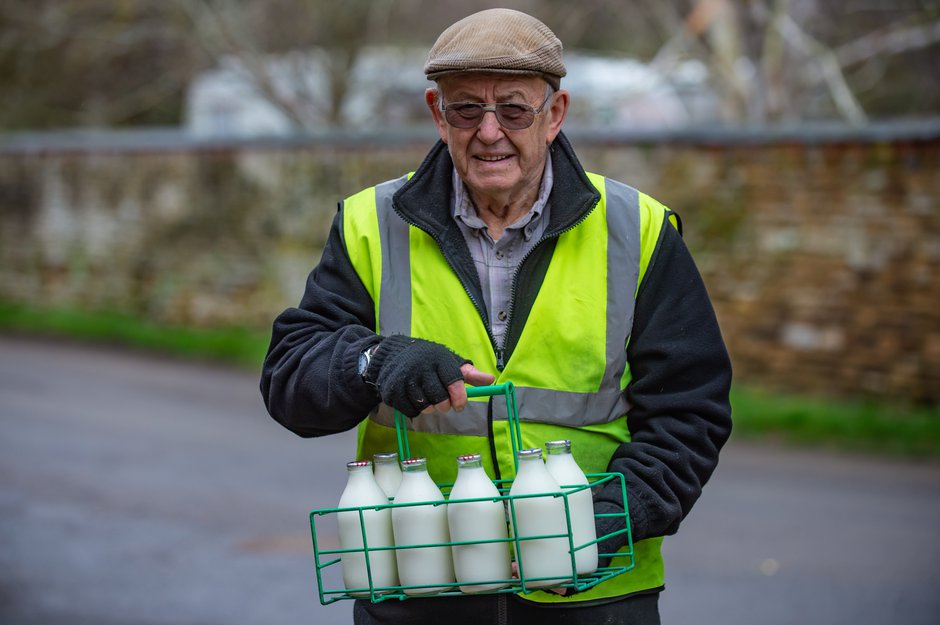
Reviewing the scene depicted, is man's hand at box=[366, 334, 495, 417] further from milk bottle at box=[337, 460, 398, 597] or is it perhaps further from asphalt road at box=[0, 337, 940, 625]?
asphalt road at box=[0, 337, 940, 625]

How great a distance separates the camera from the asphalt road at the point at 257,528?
6.51 metres

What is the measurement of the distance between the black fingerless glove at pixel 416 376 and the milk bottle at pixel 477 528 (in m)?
0.15

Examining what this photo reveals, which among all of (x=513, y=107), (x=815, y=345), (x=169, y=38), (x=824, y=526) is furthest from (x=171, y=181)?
(x=513, y=107)

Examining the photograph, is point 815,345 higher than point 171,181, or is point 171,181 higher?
point 171,181

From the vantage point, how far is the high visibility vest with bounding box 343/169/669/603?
118 inches

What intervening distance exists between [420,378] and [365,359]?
19 centimetres

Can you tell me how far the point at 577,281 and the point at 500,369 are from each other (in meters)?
0.27

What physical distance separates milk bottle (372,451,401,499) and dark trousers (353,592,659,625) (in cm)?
29

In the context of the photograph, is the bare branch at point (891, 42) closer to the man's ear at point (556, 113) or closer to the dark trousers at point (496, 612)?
the man's ear at point (556, 113)

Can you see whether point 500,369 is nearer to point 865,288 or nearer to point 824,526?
point 824,526

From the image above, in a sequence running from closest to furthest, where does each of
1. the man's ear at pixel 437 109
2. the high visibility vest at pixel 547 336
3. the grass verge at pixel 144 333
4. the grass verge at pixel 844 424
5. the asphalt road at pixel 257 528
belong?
the high visibility vest at pixel 547 336, the man's ear at pixel 437 109, the asphalt road at pixel 257 528, the grass verge at pixel 844 424, the grass verge at pixel 144 333

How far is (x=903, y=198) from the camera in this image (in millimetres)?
11078

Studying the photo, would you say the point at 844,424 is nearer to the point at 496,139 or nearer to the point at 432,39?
the point at 496,139

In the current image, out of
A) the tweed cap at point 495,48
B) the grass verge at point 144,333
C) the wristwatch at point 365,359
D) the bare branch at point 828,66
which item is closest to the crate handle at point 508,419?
the wristwatch at point 365,359
